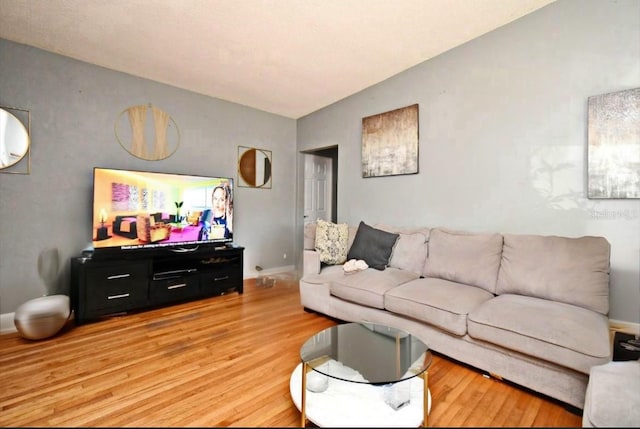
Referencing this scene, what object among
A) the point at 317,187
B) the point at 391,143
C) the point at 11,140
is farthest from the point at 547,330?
the point at 11,140

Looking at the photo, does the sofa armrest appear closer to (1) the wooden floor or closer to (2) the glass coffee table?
(1) the wooden floor

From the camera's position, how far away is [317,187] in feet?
16.5

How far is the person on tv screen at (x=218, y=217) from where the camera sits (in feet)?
11.2

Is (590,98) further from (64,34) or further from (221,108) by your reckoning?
(64,34)

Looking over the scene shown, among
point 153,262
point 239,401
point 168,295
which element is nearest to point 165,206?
point 153,262

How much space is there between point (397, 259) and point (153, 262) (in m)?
2.45

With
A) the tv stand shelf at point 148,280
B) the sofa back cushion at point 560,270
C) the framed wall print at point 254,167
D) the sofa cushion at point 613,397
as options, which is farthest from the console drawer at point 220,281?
the sofa cushion at point 613,397

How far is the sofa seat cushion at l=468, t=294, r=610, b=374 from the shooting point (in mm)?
1422

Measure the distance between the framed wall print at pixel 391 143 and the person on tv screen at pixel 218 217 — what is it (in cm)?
176

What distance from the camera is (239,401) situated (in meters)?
1.47

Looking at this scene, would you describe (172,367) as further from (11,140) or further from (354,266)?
(11,140)

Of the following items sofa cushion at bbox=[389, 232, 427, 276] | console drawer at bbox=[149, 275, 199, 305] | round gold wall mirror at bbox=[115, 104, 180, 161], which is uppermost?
round gold wall mirror at bbox=[115, 104, 180, 161]

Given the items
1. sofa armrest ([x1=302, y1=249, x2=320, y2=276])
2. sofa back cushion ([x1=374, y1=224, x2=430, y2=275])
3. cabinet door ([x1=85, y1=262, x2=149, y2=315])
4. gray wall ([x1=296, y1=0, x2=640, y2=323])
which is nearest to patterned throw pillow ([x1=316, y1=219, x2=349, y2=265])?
sofa armrest ([x1=302, y1=249, x2=320, y2=276])

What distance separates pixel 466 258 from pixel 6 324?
12.9 feet
